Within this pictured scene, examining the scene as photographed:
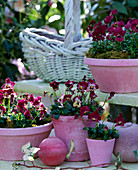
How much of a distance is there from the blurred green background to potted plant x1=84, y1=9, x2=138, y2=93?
1164 mm

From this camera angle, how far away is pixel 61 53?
6.53ft

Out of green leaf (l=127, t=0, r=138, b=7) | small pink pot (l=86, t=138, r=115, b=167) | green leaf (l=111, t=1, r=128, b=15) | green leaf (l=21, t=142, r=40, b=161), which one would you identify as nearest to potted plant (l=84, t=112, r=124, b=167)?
small pink pot (l=86, t=138, r=115, b=167)

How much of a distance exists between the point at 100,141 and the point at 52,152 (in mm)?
198

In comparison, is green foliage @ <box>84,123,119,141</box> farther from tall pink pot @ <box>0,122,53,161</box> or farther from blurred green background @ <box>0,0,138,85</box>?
blurred green background @ <box>0,0,138,85</box>

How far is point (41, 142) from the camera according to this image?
1543 millimetres

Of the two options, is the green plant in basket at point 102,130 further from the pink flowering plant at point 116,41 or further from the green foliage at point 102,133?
the pink flowering plant at point 116,41

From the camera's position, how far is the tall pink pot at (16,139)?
155cm

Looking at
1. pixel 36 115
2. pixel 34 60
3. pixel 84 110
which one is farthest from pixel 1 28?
pixel 84 110

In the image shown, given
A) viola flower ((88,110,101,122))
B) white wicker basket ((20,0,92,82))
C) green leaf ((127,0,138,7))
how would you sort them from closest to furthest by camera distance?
viola flower ((88,110,101,122)) → white wicker basket ((20,0,92,82)) → green leaf ((127,0,138,7))

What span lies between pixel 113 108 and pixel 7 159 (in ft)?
4.57

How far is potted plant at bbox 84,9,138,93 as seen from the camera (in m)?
1.59

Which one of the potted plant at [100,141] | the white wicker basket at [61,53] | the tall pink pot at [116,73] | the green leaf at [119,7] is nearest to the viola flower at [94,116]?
the potted plant at [100,141]

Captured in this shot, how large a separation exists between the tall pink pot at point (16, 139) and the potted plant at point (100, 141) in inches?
9.3

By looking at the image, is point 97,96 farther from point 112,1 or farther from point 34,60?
point 112,1
